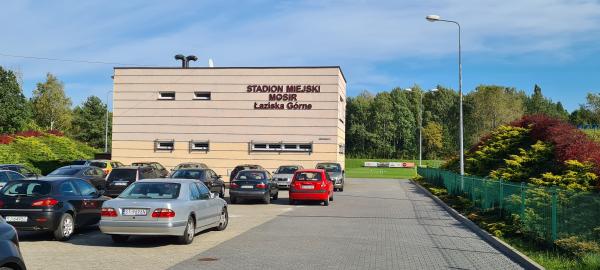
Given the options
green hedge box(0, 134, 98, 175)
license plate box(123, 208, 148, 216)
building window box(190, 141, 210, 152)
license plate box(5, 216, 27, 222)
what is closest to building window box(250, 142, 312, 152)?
building window box(190, 141, 210, 152)

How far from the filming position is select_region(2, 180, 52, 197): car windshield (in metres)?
12.4

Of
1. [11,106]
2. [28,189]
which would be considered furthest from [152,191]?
[11,106]

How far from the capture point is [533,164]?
2208 centimetres

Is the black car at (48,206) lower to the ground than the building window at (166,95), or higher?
lower

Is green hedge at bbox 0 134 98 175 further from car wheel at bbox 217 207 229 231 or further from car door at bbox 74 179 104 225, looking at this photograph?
car wheel at bbox 217 207 229 231

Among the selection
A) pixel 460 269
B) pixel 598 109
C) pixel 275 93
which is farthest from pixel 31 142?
pixel 598 109

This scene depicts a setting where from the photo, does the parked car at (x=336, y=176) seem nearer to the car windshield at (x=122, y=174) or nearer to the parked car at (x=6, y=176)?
the car windshield at (x=122, y=174)

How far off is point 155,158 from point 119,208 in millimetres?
34295

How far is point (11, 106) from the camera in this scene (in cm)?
5806

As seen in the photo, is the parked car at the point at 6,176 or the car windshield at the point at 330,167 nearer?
the parked car at the point at 6,176

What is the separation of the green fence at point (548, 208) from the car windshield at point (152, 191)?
7.61m

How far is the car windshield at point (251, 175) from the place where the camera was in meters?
24.0

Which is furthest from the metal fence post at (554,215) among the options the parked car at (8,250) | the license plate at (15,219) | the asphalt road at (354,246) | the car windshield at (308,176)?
the car windshield at (308,176)

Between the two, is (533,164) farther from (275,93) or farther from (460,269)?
(275,93)
